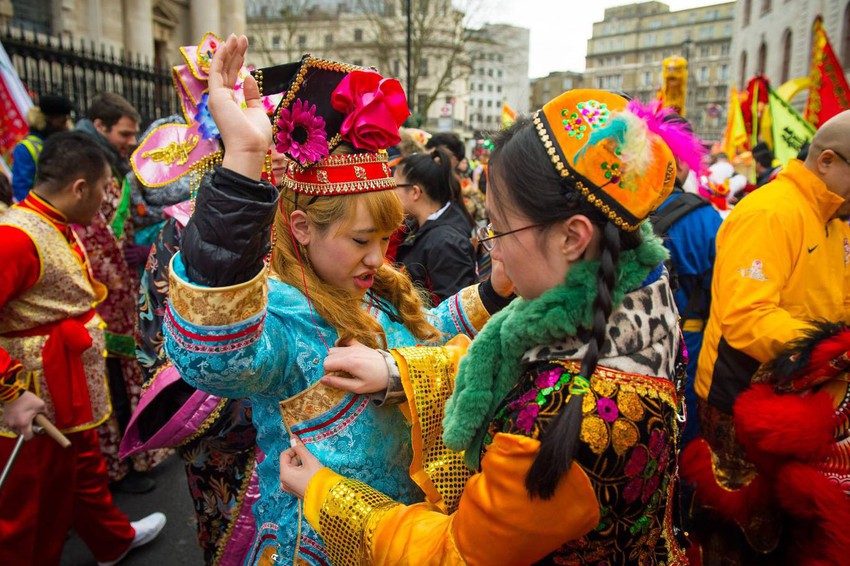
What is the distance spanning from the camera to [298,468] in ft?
5.15

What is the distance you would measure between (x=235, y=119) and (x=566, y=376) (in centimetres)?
87

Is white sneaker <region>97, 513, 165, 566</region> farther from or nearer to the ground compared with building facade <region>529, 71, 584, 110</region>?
nearer to the ground

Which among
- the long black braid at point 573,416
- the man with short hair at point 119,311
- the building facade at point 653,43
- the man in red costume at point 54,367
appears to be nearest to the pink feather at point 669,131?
the long black braid at point 573,416

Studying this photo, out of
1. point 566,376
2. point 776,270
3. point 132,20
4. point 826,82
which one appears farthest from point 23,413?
point 132,20

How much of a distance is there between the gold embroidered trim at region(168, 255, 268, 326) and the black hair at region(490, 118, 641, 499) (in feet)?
1.96

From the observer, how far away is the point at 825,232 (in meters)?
2.88

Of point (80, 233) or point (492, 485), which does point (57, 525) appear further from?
point (492, 485)

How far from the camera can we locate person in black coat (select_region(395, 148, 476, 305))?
13.1ft

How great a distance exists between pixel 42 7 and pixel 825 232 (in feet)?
60.9

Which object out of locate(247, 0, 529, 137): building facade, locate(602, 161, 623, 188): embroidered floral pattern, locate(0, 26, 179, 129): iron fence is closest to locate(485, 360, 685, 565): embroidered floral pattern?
locate(602, 161, 623, 188): embroidered floral pattern

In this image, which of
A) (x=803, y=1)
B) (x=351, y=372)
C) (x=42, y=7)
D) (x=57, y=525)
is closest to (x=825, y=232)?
(x=351, y=372)

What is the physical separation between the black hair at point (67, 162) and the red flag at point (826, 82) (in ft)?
20.3

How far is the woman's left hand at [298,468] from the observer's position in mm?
1537

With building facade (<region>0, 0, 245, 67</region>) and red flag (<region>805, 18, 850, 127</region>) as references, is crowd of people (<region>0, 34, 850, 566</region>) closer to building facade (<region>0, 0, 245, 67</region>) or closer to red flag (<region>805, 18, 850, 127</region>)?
red flag (<region>805, 18, 850, 127</region>)
